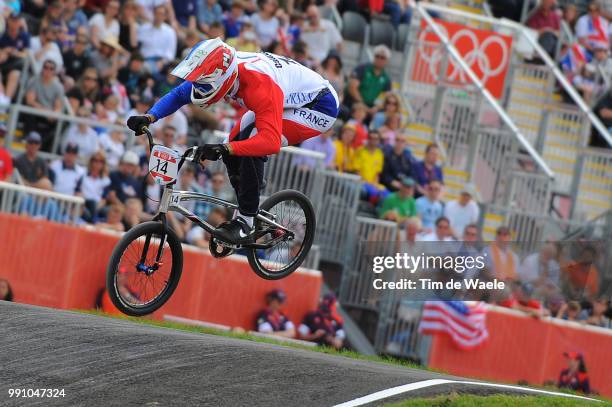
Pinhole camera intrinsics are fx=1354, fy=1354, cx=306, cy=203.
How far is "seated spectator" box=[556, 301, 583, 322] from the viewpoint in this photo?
738 inches

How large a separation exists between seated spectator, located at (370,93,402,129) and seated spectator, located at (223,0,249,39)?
2.49m

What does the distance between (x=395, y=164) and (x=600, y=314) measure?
3.68 m

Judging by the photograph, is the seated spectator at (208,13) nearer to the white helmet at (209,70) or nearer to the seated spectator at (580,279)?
the seated spectator at (580,279)

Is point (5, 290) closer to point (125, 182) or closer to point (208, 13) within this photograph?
point (125, 182)

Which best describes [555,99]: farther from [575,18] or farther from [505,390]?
[505,390]

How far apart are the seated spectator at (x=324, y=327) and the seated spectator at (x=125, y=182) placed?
2.70 meters

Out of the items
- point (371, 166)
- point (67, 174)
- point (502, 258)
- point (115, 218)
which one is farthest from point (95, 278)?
point (502, 258)

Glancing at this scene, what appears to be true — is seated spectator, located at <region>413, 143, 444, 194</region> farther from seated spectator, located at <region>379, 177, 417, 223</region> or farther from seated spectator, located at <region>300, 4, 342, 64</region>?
seated spectator, located at <region>300, 4, 342, 64</region>

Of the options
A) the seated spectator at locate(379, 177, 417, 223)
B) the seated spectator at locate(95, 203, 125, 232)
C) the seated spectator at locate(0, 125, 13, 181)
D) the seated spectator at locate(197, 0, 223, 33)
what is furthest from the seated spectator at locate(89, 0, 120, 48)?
the seated spectator at locate(379, 177, 417, 223)

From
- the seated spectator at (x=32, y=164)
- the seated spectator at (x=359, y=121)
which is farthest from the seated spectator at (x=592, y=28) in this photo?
the seated spectator at (x=32, y=164)

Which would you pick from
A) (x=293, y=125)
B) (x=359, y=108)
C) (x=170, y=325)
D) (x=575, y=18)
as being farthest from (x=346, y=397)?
Answer: (x=575, y=18)

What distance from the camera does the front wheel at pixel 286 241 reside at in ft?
42.0

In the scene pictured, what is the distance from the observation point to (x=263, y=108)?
11578 mm

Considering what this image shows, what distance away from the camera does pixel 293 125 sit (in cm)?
1234
